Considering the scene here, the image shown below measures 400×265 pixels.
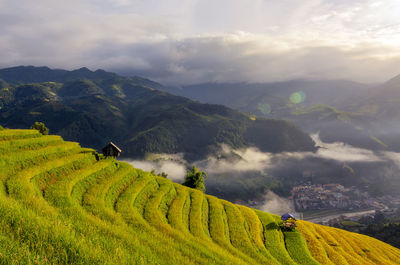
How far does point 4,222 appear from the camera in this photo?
9805 mm

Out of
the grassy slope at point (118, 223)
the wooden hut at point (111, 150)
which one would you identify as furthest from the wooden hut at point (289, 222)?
the wooden hut at point (111, 150)

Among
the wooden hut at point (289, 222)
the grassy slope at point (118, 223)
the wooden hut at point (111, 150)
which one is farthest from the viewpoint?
the wooden hut at point (111, 150)

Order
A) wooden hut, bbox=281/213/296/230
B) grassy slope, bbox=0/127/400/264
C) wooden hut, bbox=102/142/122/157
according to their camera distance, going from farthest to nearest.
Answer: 1. wooden hut, bbox=102/142/122/157
2. wooden hut, bbox=281/213/296/230
3. grassy slope, bbox=0/127/400/264

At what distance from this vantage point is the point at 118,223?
62.7 ft

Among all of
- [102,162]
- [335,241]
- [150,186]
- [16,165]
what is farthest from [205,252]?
[335,241]

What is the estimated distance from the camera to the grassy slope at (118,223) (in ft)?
30.5

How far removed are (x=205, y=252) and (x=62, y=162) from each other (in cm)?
3070

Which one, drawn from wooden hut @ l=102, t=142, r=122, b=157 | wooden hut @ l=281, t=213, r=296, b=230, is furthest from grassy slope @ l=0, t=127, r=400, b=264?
wooden hut @ l=102, t=142, r=122, b=157

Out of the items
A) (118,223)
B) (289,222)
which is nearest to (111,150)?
(118,223)

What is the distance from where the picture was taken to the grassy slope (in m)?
9.29

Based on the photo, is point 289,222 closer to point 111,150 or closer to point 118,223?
point 118,223

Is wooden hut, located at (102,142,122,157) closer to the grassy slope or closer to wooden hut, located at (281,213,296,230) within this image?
the grassy slope

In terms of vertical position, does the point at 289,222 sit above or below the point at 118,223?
below

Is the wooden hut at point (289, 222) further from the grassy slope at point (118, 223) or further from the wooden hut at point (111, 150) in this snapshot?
the wooden hut at point (111, 150)
